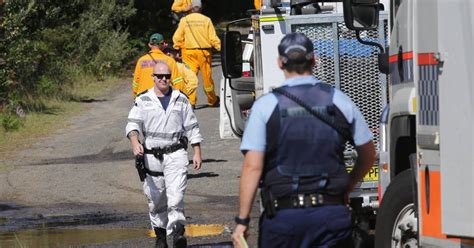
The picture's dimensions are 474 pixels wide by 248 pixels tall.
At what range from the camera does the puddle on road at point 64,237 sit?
40.7 ft

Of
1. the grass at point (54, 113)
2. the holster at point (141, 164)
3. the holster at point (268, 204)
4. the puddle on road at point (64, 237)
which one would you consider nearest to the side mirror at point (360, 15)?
the holster at point (268, 204)

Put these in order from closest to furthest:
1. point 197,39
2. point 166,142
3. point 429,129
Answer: point 429,129, point 166,142, point 197,39

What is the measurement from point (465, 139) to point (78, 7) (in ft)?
75.4

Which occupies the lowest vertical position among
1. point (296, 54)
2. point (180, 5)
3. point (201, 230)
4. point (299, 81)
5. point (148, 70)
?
point (201, 230)

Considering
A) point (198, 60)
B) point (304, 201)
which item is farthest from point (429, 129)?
point (198, 60)

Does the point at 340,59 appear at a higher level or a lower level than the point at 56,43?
higher

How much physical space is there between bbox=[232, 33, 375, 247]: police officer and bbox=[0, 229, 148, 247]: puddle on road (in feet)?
19.2

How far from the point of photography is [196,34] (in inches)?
850

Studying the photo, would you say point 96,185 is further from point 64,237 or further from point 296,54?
point 296,54

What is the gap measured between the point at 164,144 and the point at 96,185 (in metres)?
4.97

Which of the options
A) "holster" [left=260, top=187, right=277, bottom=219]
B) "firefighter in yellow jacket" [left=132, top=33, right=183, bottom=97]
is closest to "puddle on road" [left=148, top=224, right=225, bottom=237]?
"firefighter in yellow jacket" [left=132, top=33, right=183, bottom=97]

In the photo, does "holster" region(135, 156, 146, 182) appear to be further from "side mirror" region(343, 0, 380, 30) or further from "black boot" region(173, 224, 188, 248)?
"side mirror" region(343, 0, 380, 30)

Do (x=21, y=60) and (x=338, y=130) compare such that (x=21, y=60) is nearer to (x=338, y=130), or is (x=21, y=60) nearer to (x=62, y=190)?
(x=62, y=190)

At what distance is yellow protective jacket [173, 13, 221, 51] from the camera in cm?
2145
